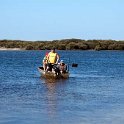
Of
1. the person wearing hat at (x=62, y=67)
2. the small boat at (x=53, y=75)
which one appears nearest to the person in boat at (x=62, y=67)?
the person wearing hat at (x=62, y=67)

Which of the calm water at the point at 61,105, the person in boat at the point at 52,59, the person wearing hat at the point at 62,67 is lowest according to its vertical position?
the calm water at the point at 61,105

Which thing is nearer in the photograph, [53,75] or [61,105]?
[61,105]

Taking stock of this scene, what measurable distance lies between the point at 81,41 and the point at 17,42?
27.9m

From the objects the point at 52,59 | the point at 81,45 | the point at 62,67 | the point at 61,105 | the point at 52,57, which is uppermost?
the point at 52,57

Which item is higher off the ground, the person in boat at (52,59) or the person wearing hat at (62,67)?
the person in boat at (52,59)

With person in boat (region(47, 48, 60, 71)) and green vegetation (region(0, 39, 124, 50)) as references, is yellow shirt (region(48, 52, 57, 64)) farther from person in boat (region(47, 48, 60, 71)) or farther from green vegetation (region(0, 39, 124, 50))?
green vegetation (region(0, 39, 124, 50))

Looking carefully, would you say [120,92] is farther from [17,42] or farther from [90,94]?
[17,42]

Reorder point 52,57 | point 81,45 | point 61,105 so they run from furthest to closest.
Answer: point 81,45, point 52,57, point 61,105

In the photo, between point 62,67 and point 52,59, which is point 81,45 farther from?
point 52,59

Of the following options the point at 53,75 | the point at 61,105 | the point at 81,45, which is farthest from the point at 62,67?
the point at 81,45

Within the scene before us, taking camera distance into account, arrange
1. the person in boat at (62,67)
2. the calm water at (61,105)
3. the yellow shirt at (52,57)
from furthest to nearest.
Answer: the person in boat at (62,67), the yellow shirt at (52,57), the calm water at (61,105)

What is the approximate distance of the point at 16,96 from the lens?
21594 millimetres

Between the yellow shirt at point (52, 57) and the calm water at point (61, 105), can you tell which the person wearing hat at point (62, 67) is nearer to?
the yellow shirt at point (52, 57)

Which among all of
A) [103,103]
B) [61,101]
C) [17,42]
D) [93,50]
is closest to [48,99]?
[61,101]
